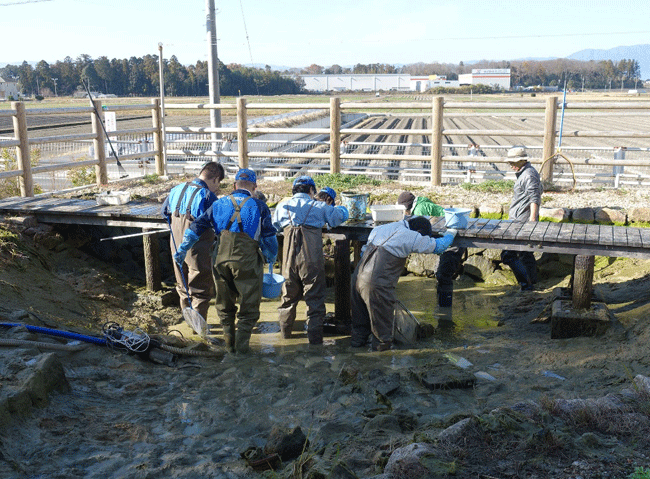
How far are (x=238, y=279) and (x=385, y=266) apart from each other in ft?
5.01

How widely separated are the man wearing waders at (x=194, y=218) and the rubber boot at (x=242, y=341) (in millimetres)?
1074

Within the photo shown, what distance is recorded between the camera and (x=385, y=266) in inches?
259

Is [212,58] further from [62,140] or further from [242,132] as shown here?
[62,140]

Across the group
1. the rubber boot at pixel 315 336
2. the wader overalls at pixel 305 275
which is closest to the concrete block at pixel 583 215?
the wader overalls at pixel 305 275

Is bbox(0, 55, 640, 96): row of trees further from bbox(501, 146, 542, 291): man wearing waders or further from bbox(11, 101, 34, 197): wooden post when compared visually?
bbox(501, 146, 542, 291): man wearing waders

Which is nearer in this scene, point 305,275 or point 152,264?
point 305,275

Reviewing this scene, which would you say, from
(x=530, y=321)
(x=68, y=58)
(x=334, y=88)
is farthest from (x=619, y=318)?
(x=68, y=58)

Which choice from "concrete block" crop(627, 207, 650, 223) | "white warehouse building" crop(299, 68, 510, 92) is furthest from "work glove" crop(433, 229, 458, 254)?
"white warehouse building" crop(299, 68, 510, 92)

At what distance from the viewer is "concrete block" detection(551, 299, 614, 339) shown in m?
6.62

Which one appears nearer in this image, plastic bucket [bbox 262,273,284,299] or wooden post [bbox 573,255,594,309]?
plastic bucket [bbox 262,273,284,299]

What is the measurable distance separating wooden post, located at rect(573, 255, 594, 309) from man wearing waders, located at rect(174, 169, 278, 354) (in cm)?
336

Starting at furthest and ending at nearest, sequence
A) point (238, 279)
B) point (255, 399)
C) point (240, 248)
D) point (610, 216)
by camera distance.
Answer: point (610, 216) < point (238, 279) < point (240, 248) < point (255, 399)

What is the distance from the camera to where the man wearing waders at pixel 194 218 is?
697cm

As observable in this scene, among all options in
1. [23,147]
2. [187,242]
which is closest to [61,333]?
[187,242]
